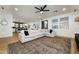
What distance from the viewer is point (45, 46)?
1982 mm

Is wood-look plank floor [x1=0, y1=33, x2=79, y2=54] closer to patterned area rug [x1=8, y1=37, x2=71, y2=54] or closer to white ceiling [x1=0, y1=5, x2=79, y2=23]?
patterned area rug [x1=8, y1=37, x2=71, y2=54]

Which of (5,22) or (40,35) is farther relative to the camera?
(40,35)

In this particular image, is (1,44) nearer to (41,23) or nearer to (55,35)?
(41,23)

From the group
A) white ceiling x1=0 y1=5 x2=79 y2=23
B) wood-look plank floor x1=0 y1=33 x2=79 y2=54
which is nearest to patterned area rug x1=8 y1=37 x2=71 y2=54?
wood-look plank floor x1=0 y1=33 x2=79 y2=54

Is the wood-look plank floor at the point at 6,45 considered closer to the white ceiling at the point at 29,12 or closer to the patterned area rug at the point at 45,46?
the patterned area rug at the point at 45,46

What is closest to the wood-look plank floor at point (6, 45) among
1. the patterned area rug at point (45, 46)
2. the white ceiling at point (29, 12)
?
the patterned area rug at point (45, 46)

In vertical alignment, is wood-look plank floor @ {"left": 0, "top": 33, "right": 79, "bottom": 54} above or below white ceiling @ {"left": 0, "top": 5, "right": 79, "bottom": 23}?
below

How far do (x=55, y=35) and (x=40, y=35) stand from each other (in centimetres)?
45

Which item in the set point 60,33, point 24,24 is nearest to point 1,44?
point 24,24

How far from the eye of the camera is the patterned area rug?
6.01 ft

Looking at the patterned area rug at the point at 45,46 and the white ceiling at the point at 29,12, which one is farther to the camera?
the patterned area rug at the point at 45,46

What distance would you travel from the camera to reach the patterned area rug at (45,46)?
1833 mm
